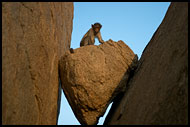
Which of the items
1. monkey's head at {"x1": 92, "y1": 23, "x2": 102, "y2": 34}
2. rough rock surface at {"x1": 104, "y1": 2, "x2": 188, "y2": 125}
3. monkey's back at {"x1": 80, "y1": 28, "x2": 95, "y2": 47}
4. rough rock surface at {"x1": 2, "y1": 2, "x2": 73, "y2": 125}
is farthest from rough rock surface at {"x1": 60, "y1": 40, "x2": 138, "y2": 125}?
monkey's head at {"x1": 92, "y1": 23, "x2": 102, "y2": 34}

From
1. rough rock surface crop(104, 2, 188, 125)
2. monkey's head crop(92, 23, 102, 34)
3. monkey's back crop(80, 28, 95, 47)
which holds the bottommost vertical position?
rough rock surface crop(104, 2, 188, 125)

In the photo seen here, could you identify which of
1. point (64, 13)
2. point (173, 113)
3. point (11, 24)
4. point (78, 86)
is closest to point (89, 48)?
point (78, 86)

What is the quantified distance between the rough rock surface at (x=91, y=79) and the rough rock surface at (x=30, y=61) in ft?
1.67

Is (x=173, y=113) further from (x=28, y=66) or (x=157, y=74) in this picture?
(x=28, y=66)

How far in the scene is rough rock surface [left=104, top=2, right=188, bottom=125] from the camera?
369 centimetres

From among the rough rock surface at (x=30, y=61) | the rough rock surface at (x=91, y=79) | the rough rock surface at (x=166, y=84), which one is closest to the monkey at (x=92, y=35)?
the rough rock surface at (x=91, y=79)

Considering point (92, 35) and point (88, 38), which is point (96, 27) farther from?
point (88, 38)

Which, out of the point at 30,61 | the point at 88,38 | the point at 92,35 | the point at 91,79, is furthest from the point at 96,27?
the point at 30,61

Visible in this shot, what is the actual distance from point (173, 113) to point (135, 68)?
3.53m

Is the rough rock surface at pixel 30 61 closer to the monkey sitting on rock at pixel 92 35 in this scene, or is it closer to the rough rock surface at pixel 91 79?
the rough rock surface at pixel 91 79

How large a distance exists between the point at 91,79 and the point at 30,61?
2.15m

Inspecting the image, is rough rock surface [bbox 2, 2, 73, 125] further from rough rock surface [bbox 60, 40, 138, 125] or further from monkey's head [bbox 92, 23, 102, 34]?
monkey's head [bbox 92, 23, 102, 34]

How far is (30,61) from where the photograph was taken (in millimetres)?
4672

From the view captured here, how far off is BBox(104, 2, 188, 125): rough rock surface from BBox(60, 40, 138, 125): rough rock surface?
795mm
